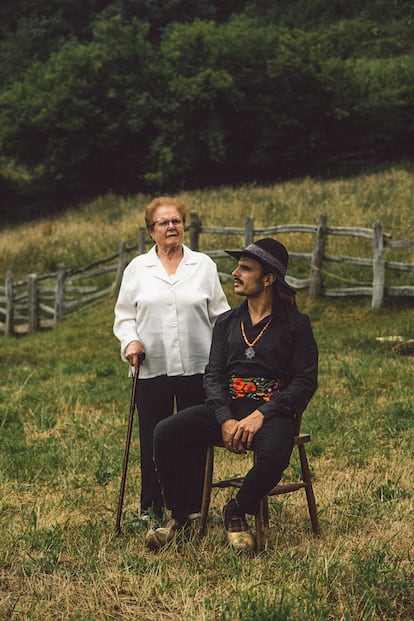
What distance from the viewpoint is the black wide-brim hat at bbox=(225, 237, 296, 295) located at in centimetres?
445

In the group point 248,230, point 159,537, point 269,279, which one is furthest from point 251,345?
point 248,230

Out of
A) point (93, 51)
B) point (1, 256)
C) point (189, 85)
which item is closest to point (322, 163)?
point (189, 85)

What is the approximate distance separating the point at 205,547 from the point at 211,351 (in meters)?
1.09

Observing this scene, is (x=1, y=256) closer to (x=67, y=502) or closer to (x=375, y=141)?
(x=375, y=141)

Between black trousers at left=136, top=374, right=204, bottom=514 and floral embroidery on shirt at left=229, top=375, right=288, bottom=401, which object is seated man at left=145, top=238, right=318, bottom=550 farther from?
black trousers at left=136, top=374, right=204, bottom=514

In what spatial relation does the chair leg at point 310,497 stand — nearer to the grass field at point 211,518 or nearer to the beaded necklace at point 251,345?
the grass field at point 211,518

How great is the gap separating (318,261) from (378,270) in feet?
4.73

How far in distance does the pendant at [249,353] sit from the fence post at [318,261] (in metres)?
10.1

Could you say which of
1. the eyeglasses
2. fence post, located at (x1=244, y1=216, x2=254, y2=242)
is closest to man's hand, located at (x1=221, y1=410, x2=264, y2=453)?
the eyeglasses

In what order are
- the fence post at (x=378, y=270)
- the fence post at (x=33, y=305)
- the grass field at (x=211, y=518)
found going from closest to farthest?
the grass field at (x=211, y=518) < the fence post at (x=378, y=270) < the fence post at (x=33, y=305)

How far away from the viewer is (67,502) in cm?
543

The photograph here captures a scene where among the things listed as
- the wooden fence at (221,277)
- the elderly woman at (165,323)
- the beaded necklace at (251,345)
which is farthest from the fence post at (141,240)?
the beaded necklace at (251,345)

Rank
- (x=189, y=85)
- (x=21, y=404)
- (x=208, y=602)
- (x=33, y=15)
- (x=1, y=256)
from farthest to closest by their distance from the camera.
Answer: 1. (x=33, y=15)
2. (x=189, y=85)
3. (x=1, y=256)
4. (x=21, y=404)
5. (x=208, y=602)

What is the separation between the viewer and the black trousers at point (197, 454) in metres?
4.21
